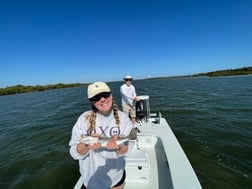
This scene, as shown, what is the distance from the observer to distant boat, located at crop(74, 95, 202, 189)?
239 cm

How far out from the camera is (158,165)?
11.6 feet

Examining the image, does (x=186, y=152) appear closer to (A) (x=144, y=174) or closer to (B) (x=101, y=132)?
(A) (x=144, y=174)

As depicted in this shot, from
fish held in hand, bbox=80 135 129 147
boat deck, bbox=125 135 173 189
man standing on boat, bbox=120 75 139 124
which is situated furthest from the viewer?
man standing on boat, bbox=120 75 139 124

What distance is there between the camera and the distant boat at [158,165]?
7.84 ft

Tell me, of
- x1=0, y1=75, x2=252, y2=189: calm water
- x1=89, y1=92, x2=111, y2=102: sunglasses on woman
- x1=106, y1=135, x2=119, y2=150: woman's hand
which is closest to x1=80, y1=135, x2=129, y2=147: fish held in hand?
x1=106, y1=135, x2=119, y2=150: woman's hand

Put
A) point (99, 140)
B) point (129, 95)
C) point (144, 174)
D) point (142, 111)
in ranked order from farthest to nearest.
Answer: point (129, 95)
point (142, 111)
point (144, 174)
point (99, 140)

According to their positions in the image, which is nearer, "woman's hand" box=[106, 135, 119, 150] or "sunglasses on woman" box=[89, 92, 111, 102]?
"woman's hand" box=[106, 135, 119, 150]

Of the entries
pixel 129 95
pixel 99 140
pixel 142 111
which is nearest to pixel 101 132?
pixel 99 140

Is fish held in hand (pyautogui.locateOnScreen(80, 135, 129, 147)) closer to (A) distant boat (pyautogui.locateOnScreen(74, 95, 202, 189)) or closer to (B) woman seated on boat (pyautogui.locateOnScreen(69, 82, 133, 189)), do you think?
(B) woman seated on boat (pyautogui.locateOnScreen(69, 82, 133, 189))

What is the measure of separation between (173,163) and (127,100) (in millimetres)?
3266

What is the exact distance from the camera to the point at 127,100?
574 centimetres

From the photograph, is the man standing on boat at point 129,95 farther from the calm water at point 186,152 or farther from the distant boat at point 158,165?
the calm water at point 186,152

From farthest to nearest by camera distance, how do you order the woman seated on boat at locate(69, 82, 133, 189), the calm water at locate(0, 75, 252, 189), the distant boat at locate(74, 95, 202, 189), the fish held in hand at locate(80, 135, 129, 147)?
the calm water at locate(0, 75, 252, 189)
the distant boat at locate(74, 95, 202, 189)
the woman seated on boat at locate(69, 82, 133, 189)
the fish held in hand at locate(80, 135, 129, 147)

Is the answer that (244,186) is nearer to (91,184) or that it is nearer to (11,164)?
(91,184)
